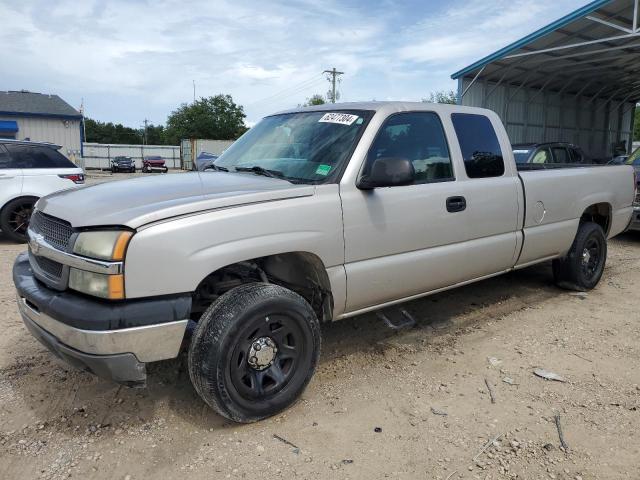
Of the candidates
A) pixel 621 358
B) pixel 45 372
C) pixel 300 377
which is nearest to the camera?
pixel 300 377

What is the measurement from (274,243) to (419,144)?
155 cm

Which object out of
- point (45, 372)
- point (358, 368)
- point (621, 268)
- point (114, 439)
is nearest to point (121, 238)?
point (114, 439)

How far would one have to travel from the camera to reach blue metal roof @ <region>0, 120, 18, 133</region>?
107 feet

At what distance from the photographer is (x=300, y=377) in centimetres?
309

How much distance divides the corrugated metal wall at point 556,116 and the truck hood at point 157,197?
1714cm

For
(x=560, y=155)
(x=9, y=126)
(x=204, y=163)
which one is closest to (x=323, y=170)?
(x=204, y=163)

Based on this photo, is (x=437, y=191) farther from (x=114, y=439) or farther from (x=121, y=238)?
(x=114, y=439)

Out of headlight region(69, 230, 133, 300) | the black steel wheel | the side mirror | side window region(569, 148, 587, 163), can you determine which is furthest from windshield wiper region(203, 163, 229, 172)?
side window region(569, 148, 587, 163)

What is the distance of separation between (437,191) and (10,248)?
695 cm

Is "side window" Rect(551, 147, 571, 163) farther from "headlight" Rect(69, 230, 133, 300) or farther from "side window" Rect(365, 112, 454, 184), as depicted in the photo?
"headlight" Rect(69, 230, 133, 300)

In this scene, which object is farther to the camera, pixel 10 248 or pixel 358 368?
pixel 10 248

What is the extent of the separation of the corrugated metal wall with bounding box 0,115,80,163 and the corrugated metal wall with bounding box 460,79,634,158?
26.0m

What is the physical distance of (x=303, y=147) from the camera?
3.64 meters

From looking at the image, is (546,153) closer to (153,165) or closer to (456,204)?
(456,204)
